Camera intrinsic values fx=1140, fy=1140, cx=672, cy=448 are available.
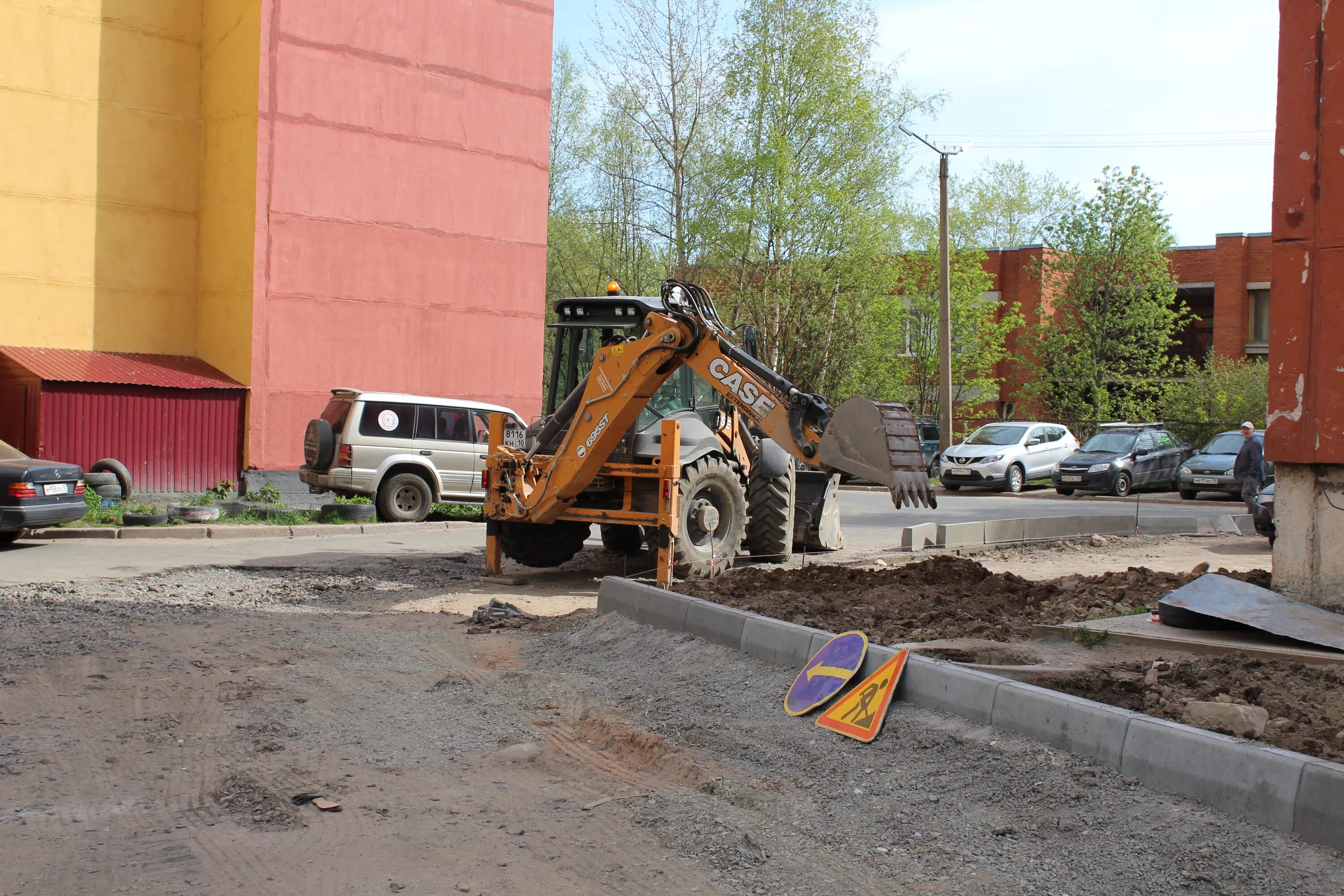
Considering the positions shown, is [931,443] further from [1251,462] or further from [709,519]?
[709,519]

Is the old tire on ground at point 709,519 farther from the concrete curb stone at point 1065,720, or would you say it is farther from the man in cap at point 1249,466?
the man in cap at point 1249,466

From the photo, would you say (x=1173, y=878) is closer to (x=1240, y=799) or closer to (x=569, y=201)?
(x=1240, y=799)

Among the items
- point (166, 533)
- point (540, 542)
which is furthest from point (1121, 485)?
point (166, 533)

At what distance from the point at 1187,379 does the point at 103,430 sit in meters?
33.6

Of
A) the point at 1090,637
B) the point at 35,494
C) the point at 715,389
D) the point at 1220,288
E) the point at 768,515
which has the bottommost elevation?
the point at 1090,637

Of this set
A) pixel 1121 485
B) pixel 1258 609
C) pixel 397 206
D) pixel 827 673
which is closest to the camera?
pixel 827 673

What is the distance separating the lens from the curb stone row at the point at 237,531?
15688 mm

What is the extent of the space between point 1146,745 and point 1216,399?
34825 millimetres

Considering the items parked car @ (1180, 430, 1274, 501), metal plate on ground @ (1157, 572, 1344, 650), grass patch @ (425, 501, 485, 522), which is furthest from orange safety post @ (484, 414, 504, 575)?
parked car @ (1180, 430, 1274, 501)

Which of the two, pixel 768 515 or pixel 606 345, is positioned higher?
pixel 606 345

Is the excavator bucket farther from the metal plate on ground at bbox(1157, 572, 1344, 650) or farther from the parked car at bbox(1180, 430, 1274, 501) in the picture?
the parked car at bbox(1180, 430, 1274, 501)

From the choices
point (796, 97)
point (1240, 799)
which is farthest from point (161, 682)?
point (796, 97)

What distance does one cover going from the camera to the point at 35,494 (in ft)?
44.9

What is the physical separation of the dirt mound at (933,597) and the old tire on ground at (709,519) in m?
1.09
